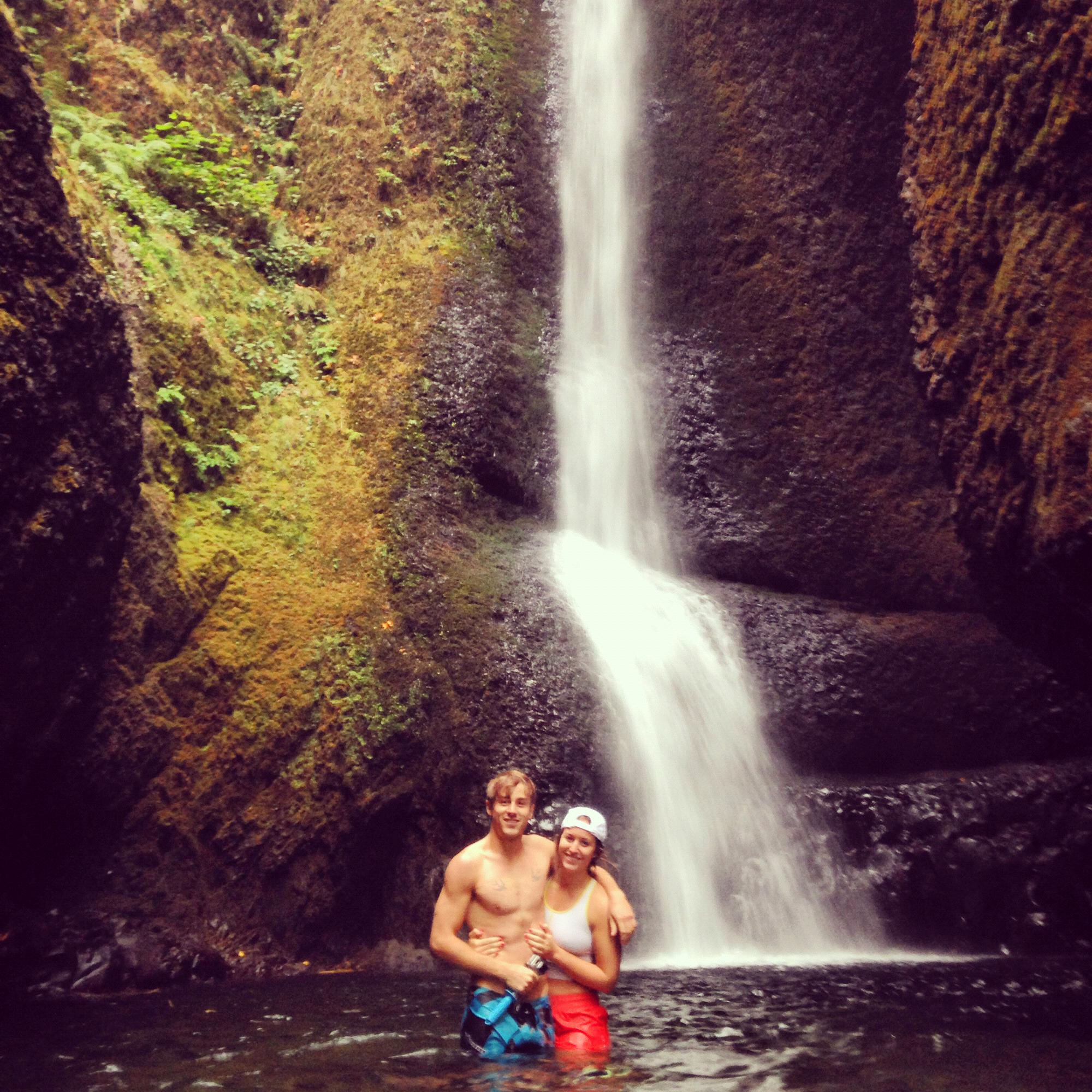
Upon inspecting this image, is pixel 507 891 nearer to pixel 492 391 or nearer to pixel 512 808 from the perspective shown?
pixel 512 808

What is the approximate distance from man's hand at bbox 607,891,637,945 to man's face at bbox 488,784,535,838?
487mm

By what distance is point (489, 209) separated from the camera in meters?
12.1

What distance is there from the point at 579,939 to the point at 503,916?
33cm

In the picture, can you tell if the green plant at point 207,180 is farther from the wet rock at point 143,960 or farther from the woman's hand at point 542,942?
the woman's hand at point 542,942

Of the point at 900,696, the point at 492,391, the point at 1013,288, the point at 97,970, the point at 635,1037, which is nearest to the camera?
the point at 635,1037

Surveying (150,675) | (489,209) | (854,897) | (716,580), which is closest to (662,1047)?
(854,897)

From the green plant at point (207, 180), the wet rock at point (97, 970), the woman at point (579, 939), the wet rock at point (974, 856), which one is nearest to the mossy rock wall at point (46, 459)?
the wet rock at point (97, 970)

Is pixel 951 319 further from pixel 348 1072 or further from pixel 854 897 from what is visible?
pixel 348 1072

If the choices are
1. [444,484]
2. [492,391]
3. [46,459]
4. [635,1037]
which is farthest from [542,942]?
[492,391]

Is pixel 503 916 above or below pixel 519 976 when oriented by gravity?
above

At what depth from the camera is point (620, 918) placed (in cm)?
410

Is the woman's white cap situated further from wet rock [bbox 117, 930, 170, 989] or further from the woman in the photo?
wet rock [bbox 117, 930, 170, 989]

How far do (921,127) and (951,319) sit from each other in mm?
2131

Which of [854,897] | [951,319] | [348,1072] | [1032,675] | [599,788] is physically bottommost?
[348,1072]
